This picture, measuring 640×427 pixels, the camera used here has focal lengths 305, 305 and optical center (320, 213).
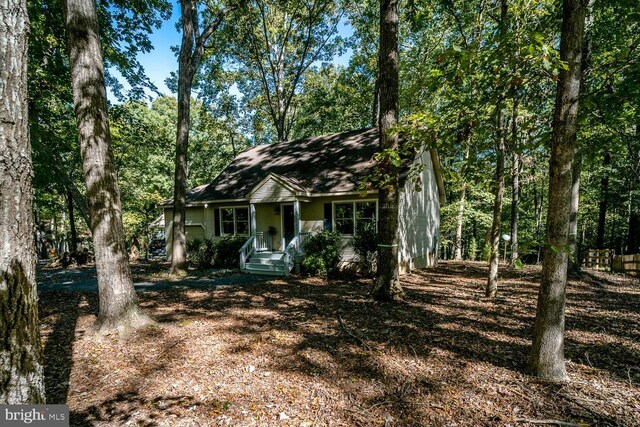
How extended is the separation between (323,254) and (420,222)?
5.17m

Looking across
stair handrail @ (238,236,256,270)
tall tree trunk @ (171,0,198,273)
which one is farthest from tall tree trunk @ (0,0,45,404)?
stair handrail @ (238,236,256,270)

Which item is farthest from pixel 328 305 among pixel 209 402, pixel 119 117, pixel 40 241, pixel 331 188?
pixel 40 241

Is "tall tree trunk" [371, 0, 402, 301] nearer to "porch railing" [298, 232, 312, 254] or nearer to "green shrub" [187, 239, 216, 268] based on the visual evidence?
"porch railing" [298, 232, 312, 254]

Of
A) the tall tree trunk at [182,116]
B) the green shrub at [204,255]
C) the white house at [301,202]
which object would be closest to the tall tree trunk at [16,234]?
the white house at [301,202]

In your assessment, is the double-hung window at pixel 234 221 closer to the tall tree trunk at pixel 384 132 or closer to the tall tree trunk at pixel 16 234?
the tall tree trunk at pixel 384 132

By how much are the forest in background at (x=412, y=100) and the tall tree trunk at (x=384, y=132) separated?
0.69m

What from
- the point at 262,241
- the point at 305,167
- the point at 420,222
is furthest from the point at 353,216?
the point at 262,241

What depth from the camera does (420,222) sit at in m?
13.8

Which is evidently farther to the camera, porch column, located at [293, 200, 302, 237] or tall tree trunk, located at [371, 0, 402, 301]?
porch column, located at [293, 200, 302, 237]

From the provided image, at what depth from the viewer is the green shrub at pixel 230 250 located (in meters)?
13.8

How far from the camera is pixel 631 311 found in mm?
6484

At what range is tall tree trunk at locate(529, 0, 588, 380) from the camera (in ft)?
10.4

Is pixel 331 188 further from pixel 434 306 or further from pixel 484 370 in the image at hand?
pixel 484 370

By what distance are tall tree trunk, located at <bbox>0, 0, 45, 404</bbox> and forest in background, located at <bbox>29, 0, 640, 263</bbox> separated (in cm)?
326
